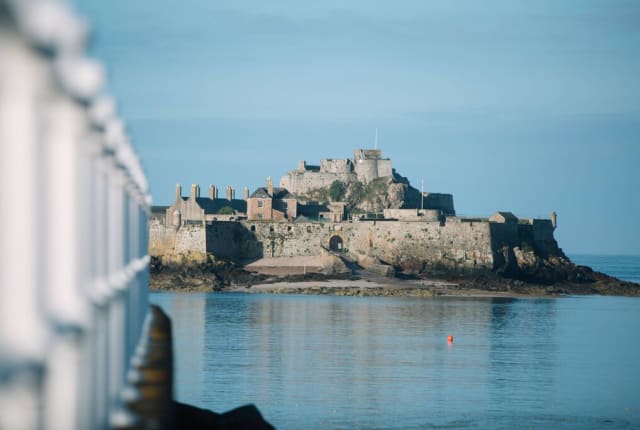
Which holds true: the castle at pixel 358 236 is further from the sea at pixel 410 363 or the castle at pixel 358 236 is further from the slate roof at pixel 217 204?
the sea at pixel 410 363

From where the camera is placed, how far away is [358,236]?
60719 millimetres

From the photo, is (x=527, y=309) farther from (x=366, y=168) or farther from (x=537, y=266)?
(x=366, y=168)

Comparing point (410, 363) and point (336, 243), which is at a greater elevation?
point (336, 243)

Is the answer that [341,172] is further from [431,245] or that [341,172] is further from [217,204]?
[431,245]

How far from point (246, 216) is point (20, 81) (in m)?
63.4

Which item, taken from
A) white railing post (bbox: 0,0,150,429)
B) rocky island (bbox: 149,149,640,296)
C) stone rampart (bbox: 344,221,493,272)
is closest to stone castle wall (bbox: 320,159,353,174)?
rocky island (bbox: 149,149,640,296)

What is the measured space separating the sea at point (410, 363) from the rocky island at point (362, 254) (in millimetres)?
6176

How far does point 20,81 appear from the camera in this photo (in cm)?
212

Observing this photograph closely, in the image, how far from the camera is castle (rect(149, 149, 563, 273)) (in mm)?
59406

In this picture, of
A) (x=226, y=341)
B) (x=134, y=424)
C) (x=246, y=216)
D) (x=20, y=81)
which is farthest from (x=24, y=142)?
(x=246, y=216)

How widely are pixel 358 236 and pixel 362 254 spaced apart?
110 cm

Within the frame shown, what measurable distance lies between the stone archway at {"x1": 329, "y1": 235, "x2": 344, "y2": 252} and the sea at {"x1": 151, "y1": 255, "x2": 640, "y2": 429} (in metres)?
10.1

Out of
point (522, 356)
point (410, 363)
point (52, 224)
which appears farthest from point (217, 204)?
point (52, 224)

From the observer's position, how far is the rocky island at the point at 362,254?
5794 cm
